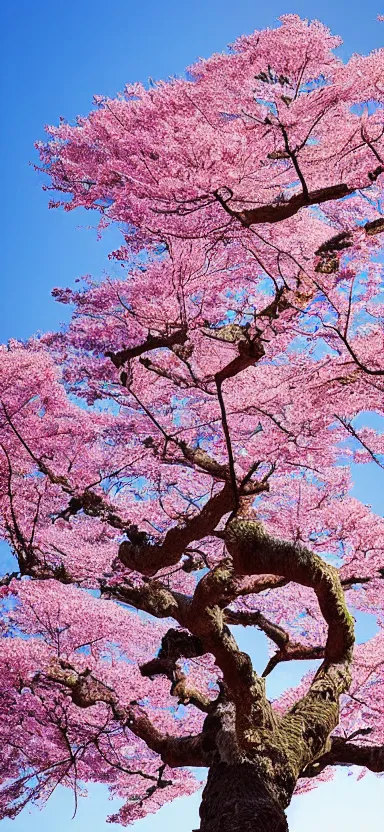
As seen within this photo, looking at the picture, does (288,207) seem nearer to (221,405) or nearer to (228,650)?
(221,405)

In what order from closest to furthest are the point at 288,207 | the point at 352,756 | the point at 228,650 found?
1. the point at 288,207
2. the point at 228,650
3. the point at 352,756

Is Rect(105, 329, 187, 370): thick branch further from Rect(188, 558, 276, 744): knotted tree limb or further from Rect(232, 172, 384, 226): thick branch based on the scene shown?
Rect(188, 558, 276, 744): knotted tree limb

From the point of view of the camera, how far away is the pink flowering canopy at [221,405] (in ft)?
20.3

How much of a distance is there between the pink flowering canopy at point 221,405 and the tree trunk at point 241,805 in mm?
150

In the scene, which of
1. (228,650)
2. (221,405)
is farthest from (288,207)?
(228,650)

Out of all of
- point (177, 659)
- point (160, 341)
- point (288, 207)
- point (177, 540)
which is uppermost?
point (160, 341)

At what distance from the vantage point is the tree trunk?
6.10m

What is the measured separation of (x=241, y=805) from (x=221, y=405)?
3.10m

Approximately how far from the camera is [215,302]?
7.76 meters

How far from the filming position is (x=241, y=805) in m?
6.32

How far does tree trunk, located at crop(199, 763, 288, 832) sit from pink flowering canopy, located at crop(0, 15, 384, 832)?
0.49 feet

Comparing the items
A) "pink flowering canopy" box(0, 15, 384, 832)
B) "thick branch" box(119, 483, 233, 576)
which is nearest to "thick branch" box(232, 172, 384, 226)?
"pink flowering canopy" box(0, 15, 384, 832)

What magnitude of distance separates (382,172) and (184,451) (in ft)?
10.3

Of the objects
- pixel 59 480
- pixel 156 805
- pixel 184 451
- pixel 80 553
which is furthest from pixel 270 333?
pixel 156 805
